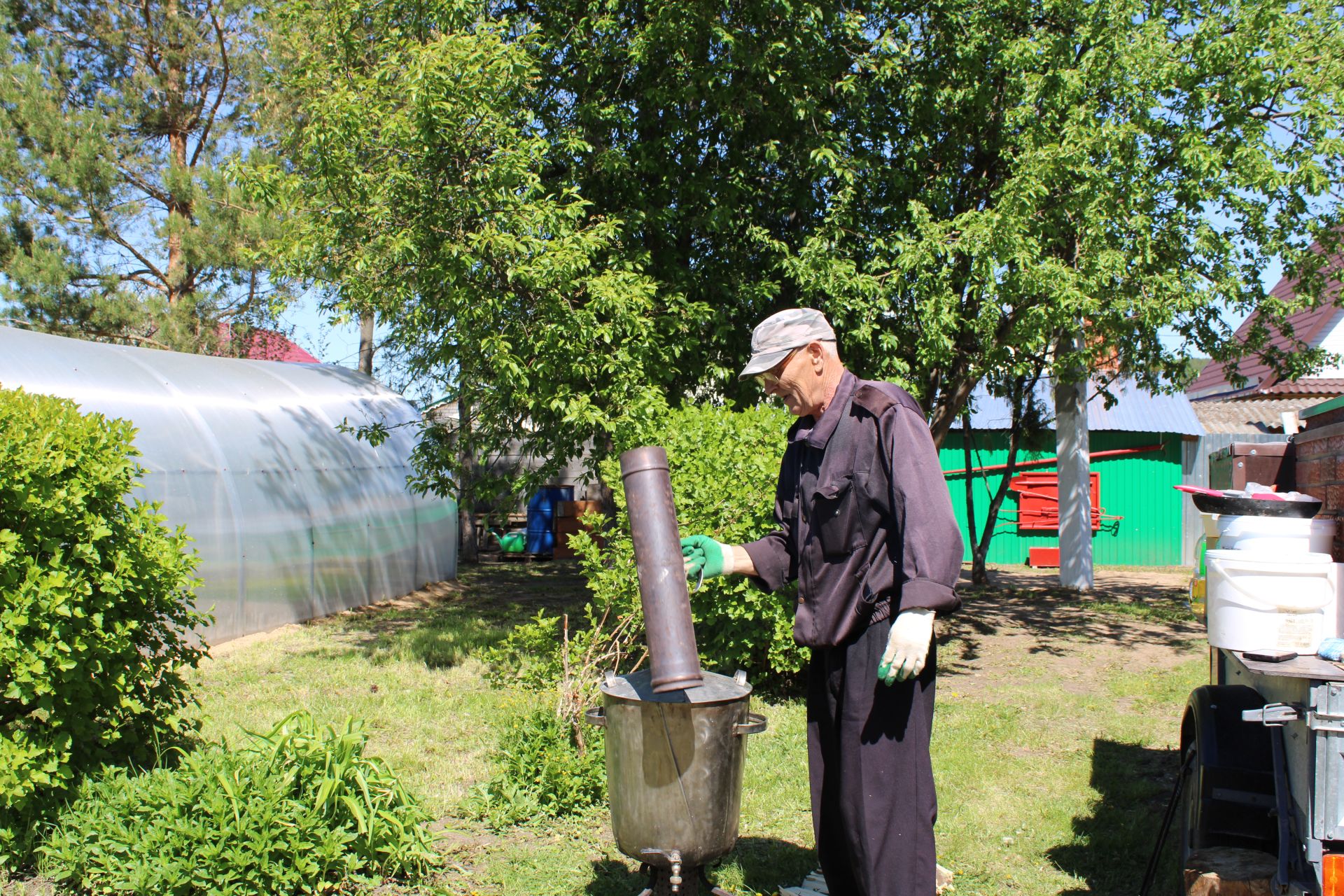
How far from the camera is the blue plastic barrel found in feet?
56.3

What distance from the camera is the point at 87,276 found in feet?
50.3

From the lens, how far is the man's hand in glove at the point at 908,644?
273cm

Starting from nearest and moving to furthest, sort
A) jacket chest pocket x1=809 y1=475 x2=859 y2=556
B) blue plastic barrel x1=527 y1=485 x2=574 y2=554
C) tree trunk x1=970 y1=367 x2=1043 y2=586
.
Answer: jacket chest pocket x1=809 y1=475 x2=859 y2=556 → tree trunk x1=970 y1=367 x2=1043 y2=586 → blue plastic barrel x1=527 y1=485 x2=574 y2=554

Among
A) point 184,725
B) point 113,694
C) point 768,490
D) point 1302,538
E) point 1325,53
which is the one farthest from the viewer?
point 1325,53

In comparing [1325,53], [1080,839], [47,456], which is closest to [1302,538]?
[1080,839]

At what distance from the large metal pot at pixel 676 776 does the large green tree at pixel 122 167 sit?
1352 cm

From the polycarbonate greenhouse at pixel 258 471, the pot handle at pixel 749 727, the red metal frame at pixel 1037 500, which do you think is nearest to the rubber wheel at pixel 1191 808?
the pot handle at pixel 749 727

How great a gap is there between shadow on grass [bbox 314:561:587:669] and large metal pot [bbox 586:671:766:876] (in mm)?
5223

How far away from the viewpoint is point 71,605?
403cm

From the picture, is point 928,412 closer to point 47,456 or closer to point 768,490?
point 768,490

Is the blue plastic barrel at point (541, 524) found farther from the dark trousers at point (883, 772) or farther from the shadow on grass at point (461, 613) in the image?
the dark trousers at point (883, 772)

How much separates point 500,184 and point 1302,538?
18.4 ft

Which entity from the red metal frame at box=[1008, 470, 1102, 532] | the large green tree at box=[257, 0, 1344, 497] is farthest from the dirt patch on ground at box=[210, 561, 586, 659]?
the red metal frame at box=[1008, 470, 1102, 532]

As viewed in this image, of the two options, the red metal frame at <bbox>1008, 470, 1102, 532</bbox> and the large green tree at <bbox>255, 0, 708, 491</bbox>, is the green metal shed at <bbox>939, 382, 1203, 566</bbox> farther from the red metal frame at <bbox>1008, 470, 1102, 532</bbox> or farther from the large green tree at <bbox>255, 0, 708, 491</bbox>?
the large green tree at <bbox>255, 0, 708, 491</bbox>
